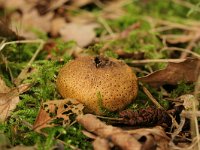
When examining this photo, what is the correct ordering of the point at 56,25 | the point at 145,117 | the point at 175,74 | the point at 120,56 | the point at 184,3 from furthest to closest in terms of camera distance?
the point at 184,3 → the point at 56,25 → the point at 120,56 → the point at 175,74 → the point at 145,117

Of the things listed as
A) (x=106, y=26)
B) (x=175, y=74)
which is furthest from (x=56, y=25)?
(x=175, y=74)

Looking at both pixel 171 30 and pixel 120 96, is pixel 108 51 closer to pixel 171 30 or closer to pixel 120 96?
pixel 120 96

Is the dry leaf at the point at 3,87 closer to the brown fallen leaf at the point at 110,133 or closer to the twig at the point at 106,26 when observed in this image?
the brown fallen leaf at the point at 110,133

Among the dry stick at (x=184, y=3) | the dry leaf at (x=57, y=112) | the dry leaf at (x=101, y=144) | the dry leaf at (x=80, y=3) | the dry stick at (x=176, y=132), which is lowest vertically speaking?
the dry stick at (x=176, y=132)

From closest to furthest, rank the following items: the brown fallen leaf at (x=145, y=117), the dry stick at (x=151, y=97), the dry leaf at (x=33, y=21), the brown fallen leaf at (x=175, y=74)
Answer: the brown fallen leaf at (x=145, y=117) → the dry stick at (x=151, y=97) → the brown fallen leaf at (x=175, y=74) → the dry leaf at (x=33, y=21)

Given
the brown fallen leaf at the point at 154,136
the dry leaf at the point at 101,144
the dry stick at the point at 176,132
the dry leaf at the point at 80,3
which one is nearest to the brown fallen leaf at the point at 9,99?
the dry leaf at the point at 101,144

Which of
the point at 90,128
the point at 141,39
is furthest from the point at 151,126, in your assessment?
the point at 141,39

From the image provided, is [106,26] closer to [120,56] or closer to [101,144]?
[120,56]
